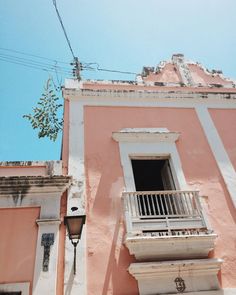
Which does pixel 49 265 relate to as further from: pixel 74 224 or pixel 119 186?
pixel 119 186

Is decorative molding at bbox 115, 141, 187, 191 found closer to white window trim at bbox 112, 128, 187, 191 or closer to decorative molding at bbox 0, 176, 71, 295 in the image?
white window trim at bbox 112, 128, 187, 191

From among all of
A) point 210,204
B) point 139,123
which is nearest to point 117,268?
point 210,204

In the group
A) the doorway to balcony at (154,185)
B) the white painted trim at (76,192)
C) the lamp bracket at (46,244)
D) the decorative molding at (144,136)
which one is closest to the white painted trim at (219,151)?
the decorative molding at (144,136)

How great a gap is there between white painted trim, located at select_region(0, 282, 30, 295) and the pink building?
15 mm

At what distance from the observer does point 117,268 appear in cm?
461

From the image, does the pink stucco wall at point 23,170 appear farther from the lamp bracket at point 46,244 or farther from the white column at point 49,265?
the lamp bracket at point 46,244

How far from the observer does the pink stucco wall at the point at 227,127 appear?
6636 mm

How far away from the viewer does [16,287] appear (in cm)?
423

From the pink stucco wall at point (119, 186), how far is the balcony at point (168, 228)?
10.8 inches

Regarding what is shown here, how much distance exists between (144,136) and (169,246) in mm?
2640

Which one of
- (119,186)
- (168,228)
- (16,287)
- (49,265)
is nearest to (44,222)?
(49,265)

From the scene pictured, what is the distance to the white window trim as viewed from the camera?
607 centimetres

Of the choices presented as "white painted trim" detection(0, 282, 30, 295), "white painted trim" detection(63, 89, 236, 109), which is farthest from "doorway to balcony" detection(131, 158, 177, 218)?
"white painted trim" detection(0, 282, 30, 295)

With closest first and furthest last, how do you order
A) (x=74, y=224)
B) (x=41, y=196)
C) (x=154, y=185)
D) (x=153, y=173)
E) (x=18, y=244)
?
(x=74, y=224) → (x=18, y=244) → (x=41, y=196) → (x=153, y=173) → (x=154, y=185)
